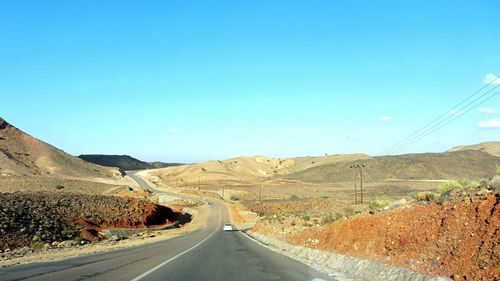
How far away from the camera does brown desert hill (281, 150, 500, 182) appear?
151m

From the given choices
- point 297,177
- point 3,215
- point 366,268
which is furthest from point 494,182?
point 297,177

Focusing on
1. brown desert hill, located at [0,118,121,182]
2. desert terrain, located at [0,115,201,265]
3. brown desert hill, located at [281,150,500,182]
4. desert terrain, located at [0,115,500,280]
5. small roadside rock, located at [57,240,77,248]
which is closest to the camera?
desert terrain, located at [0,115,500,280]

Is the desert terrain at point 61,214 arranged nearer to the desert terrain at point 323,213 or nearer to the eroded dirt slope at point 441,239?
the desert terrain at point 323,213

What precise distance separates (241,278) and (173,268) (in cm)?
361

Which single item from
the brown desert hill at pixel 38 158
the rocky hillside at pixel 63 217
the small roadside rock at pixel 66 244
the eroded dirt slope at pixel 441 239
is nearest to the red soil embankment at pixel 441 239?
the eroded dirt slope at pixel 441 239

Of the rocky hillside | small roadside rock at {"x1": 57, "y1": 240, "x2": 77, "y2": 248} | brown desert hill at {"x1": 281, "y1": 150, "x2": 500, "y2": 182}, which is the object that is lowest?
small roadside rock at {"x1": 57, "y1": 240, "x2": 77, "y2": 248}

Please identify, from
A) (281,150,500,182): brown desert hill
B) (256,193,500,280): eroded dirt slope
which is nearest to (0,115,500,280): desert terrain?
(256,193,500,280): eroded dirt slope

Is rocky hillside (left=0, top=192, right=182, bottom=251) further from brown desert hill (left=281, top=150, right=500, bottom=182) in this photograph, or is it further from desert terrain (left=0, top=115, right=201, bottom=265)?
brown desert hill (left=281, top=150, right=500, bottom=182)

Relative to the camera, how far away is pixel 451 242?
39.8 feet

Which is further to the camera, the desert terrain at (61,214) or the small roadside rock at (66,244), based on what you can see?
the desert terrain at (61,214)

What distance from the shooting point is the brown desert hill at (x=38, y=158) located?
487 feet

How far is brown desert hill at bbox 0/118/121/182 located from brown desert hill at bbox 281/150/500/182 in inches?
3249

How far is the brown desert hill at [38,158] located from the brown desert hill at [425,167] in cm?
8253

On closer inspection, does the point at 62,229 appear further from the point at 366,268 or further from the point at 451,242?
the point at 451,242
